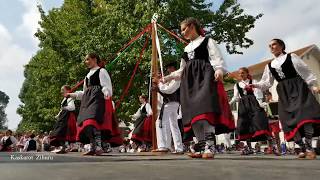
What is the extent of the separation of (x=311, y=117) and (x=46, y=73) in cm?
1763

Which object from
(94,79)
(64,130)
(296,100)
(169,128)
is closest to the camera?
(296,100)

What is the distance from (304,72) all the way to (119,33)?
12.0m

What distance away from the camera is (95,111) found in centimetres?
635

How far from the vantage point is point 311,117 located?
5.05m

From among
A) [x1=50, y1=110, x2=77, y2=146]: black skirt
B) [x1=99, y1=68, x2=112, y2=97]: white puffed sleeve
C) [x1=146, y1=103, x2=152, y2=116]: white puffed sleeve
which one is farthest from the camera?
[x1=146, y1=103, x2=152, y2=116]: white puffed sleeve

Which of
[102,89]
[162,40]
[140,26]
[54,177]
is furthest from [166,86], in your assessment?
[140,26]

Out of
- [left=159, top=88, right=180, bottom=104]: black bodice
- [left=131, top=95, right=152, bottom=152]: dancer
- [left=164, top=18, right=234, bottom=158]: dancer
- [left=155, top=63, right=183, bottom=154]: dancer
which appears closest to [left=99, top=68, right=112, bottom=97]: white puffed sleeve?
[left=155, top=63, right=183, bottom=154]: dancer

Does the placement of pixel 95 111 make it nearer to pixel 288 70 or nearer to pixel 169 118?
pixel 169 118

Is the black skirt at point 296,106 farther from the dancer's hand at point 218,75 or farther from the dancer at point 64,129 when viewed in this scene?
the dancer at point 64,129

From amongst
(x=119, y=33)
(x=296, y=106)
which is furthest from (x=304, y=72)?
(x=119, y=33)

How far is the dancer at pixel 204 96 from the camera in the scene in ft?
15.6

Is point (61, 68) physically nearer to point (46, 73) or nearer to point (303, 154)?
point (46, 73)

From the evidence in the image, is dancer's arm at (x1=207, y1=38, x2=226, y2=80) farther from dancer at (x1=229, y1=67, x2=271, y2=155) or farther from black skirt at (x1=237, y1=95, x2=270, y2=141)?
black skirt at (x1=237, y1=95, x2=270, y2=141)

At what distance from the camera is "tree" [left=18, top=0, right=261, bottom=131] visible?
15898 millimetres
